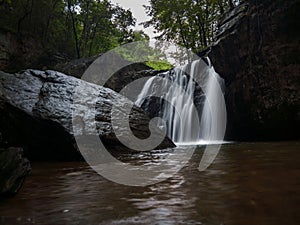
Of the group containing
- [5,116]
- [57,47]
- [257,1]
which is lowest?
[5,116]

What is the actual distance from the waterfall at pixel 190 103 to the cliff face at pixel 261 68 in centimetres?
→ 63

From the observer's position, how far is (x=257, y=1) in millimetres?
8383

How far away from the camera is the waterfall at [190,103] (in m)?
9.36

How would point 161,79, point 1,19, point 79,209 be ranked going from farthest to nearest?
point 1,19
point 161,79
point 79,209

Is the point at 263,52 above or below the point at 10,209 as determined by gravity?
above

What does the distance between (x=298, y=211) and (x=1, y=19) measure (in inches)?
839

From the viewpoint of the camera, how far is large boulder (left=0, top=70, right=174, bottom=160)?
188 inches

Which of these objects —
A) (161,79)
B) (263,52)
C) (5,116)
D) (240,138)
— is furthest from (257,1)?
(5,116)

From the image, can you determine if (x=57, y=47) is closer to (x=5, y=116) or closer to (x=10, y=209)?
(x=5, y=116)

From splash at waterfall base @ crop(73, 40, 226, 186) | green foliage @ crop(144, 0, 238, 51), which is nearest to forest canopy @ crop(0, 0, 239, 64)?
green foliage @ crop(144, 0, 238, 51)

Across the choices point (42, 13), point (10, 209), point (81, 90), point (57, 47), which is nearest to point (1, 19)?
point (42, 13)

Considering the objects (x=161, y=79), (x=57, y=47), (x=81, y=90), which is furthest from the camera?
(x=57, y=47)

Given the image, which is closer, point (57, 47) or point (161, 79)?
point (161, 79)

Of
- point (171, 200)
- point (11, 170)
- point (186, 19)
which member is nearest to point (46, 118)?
point (11, 170)
